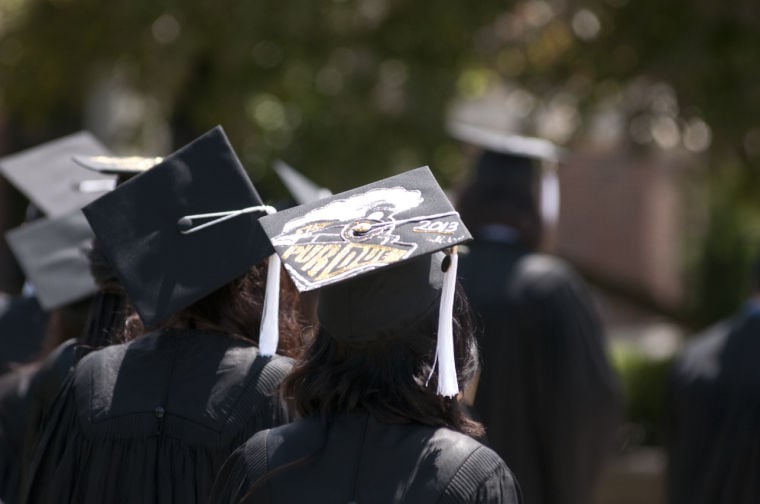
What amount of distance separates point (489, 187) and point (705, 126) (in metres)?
2.21

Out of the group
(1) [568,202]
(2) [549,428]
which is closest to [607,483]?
(2) [549,428]

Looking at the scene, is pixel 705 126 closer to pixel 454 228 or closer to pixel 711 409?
pixel 711 409

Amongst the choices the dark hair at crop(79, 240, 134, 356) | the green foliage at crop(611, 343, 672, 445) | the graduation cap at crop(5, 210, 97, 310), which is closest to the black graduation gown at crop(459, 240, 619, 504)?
the graduation cap at crop(5, 210, 97, 310)

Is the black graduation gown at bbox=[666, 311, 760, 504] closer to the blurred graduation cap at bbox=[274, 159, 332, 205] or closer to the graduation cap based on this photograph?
the blurred graduation cap at bbox=[274, 159, 332, 205]

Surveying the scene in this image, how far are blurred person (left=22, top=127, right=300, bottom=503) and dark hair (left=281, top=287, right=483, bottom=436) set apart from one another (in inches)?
13.0

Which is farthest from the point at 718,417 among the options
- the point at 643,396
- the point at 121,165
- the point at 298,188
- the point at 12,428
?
the point at 643,396

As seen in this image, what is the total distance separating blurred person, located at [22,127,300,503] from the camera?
112 inches

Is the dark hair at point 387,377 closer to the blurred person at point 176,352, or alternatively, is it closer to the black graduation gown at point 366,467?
the black graduation gown at point 366,467

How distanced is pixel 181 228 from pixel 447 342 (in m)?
Answer: 0.88

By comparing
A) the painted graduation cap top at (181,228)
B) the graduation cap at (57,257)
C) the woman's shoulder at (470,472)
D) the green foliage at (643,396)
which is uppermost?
the painted graduation cap top at (181,228)

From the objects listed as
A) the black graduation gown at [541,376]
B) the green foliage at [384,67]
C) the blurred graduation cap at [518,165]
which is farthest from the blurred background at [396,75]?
the black graduation gown at [541,376]

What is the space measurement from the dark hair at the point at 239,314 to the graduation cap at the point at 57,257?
0.80 meters

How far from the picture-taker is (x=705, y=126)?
738cm

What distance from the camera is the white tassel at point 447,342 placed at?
7.89ft
